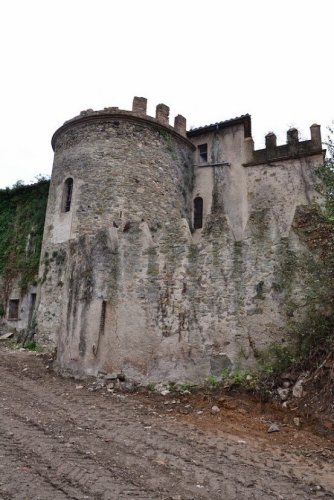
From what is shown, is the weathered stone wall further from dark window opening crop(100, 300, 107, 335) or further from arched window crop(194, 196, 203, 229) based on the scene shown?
arched window crop(194, 196, 203, 229)

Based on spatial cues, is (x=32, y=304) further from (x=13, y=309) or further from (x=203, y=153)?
(x=203, y=153)

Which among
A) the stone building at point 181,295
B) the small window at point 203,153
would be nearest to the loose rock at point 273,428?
the stone building at point 181,295

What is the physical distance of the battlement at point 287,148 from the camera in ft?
58.1

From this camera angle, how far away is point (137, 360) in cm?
857

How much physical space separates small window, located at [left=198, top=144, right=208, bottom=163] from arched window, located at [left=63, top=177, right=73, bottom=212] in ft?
21.1

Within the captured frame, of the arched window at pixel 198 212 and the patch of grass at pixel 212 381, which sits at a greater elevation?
the arched window at pixel 198 212

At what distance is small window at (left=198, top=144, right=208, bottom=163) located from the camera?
64.8 ft

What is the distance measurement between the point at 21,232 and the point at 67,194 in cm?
490

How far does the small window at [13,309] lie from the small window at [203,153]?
10.8 metres

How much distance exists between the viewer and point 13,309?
18.9 meters

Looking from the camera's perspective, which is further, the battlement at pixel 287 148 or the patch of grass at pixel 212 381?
the battlement at pixel 287 148

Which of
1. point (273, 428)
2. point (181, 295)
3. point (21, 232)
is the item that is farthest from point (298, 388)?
point (21, 232)

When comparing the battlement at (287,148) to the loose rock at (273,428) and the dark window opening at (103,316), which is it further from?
the loose rock at (273,428)

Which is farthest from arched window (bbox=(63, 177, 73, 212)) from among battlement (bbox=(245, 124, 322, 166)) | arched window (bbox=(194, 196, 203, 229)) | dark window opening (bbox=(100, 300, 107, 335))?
dark window opening (bbox=(100, 300, 107, 335))
